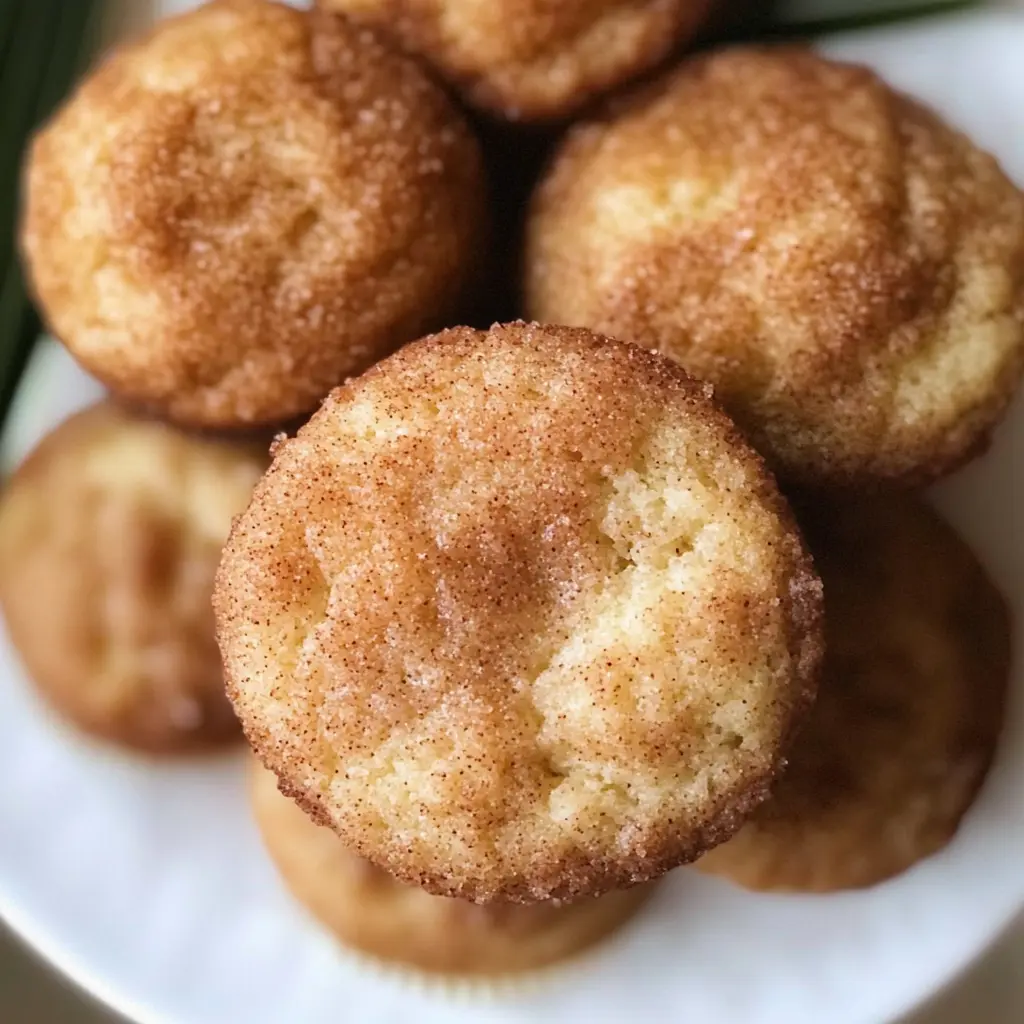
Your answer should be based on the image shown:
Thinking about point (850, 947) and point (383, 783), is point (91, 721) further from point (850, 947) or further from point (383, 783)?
point (850, 947)

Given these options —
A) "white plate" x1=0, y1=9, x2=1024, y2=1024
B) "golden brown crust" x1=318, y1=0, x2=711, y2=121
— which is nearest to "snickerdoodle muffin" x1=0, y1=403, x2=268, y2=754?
"white plate" x1=0, y1=9, x2=1024, y2=1024

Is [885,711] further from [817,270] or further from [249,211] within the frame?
[249,211]

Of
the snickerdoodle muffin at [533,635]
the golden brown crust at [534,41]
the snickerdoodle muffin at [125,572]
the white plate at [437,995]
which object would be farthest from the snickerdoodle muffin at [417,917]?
the golden brown crust at [534,41]

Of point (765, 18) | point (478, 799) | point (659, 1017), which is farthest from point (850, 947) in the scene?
point (765, 18)

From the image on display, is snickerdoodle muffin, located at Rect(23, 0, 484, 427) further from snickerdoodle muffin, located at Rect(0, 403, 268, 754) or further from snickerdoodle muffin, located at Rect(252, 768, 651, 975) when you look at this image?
snickerdoodle muffin, located at Rect(252, 768, 651, 975)

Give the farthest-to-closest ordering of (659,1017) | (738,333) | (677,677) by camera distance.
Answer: (659,1017)
(738,333)
(677,677)

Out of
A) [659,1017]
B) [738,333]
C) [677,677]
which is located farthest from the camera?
[659,1017]

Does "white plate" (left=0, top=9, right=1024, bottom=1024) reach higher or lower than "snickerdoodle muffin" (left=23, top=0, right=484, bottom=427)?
lower

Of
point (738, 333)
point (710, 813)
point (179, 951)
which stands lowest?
point (179, 951)

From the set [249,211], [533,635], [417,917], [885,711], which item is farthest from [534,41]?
[417,917]
